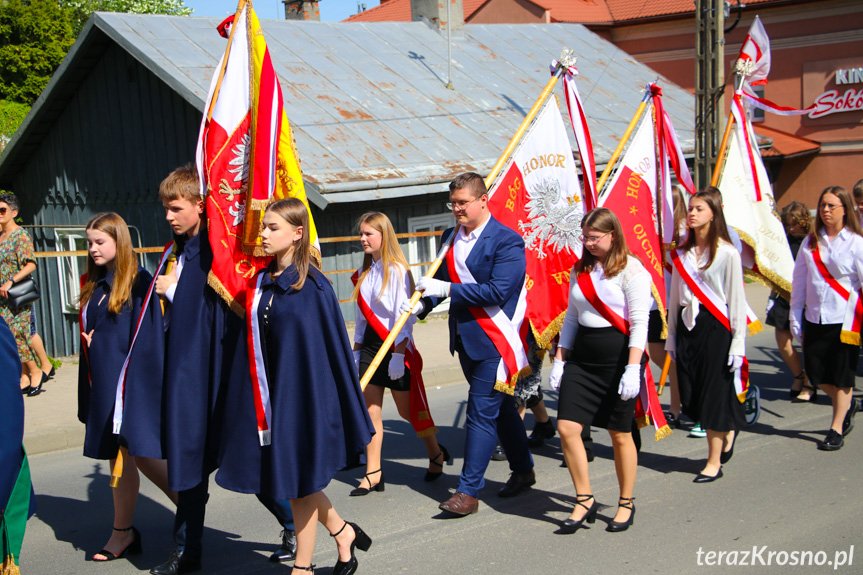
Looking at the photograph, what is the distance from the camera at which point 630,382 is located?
4.63 meters

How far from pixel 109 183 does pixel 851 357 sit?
43.3 feet

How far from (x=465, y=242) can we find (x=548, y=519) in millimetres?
1763

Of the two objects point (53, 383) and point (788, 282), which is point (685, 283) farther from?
point (53, 383)

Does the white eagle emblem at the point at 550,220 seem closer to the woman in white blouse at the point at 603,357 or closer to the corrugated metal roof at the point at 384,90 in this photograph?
the woman in white blouse at the point at 603,357

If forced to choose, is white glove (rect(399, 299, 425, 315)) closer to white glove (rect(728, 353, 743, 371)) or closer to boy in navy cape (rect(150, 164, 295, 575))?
boy in navy cape (rect(150, 164, 295, 575))

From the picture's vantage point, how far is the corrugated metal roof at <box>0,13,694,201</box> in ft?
44.0

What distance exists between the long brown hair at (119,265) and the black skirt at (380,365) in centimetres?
176

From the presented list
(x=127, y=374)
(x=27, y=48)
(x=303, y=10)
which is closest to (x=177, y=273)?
(x=127, y=374)

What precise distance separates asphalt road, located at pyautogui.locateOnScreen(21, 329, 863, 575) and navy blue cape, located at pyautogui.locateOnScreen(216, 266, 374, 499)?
0.88 m

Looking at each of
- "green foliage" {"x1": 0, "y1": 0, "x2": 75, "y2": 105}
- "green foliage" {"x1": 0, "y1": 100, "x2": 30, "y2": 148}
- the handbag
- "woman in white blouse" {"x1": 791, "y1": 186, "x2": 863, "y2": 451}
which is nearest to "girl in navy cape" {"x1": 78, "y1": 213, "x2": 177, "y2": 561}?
the handbag

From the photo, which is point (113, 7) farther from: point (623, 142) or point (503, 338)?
point (503, 338)

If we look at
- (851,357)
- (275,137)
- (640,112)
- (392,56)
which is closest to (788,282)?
(851,357)

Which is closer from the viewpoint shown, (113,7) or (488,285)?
(488,285)

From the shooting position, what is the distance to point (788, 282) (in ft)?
25.2
